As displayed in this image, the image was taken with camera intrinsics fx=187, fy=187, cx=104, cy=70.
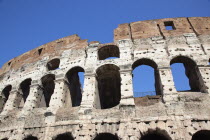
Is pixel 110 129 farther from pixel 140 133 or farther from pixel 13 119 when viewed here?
pixel 13 119

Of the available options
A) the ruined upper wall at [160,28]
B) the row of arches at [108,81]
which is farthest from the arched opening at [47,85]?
the ruined upper wall at [160,28]

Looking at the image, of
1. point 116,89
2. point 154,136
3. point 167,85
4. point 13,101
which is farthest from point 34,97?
point 167,85

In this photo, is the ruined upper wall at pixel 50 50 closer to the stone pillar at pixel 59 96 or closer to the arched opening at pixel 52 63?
the arched opening at pixel 52 63

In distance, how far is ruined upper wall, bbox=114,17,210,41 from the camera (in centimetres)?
1153

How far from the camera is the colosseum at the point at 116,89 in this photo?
7.88 m

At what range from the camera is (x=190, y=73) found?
34.0ft

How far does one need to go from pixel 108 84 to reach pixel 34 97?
4763mm

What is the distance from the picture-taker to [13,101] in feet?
37.7

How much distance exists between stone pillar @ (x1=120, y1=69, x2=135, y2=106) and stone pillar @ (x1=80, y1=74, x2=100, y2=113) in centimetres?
145

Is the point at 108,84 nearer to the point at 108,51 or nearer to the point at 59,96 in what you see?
the point at 108,51

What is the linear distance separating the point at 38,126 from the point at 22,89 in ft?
14.6

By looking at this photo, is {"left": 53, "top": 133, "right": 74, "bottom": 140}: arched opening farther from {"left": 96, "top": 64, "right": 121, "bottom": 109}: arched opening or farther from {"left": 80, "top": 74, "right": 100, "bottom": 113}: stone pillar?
{"left": 96, "top": 64, "right": 121, "bottom": 109}: arched opening

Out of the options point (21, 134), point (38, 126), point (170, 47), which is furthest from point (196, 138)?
point (21, 134)

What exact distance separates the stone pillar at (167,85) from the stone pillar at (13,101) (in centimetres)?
873
